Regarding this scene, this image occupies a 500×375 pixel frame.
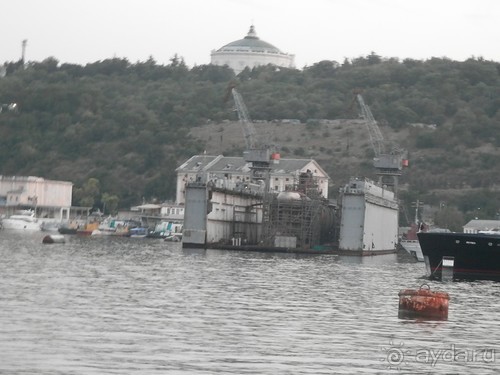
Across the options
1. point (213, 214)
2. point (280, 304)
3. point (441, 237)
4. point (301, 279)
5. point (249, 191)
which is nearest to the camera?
point (280, 304)

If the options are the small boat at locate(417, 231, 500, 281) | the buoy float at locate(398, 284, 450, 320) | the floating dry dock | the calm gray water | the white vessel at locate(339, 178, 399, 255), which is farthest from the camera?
the white vessel at locate(339, 178, 399, 255)

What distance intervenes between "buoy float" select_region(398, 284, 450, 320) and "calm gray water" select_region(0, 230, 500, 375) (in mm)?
859

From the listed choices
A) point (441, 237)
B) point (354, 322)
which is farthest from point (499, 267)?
point (354, 322)

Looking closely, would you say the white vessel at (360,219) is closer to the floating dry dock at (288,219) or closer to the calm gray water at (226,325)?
the floating dry dock at (288,219)

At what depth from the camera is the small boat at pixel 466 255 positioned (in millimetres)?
95688

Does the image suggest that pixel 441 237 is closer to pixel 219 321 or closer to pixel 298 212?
pixel 219 321

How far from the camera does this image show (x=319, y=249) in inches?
6112

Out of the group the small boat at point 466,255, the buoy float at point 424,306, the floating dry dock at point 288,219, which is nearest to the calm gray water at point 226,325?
the buoy float at point 424,306

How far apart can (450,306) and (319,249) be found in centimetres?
8435

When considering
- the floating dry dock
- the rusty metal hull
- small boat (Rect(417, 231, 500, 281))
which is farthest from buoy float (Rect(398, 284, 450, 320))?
the floating dry dock

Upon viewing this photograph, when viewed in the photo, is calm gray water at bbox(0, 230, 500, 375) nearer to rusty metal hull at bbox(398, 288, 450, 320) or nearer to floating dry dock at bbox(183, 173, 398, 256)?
rusty metal hull at bbox(398, 288, 450, 320)

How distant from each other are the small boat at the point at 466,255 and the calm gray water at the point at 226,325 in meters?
3.20

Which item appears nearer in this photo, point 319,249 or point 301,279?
point 301,279

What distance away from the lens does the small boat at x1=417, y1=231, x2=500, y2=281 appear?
95688 millimetres
